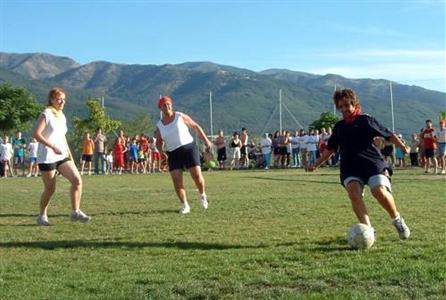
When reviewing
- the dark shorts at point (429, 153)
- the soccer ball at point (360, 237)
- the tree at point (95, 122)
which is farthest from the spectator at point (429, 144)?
the tree at point (95, 122)

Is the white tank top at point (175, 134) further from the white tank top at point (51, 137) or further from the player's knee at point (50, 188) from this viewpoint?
the player's knee at point (50, 188)

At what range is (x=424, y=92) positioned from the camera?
172m

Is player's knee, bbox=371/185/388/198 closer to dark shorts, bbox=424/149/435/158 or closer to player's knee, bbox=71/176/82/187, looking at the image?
player's knee, bbox=71/176/82/187

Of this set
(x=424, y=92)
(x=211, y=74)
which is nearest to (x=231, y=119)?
(x=211, y=74)

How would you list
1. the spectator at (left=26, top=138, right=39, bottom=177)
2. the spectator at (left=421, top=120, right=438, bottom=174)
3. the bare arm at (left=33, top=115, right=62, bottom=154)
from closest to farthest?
the bare arm at (left=33, top=115, right=62, bottom=154) < the spectator at (left=421, top=120, right=438, bottom=174) < the spectator at (left=26, top=138, right=39, bottom=177)

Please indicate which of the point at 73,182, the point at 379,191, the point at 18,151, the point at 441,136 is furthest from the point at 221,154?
the point at 379,191

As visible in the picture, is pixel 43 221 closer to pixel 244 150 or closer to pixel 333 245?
pixel 333 245

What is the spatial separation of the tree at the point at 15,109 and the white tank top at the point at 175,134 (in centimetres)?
3191

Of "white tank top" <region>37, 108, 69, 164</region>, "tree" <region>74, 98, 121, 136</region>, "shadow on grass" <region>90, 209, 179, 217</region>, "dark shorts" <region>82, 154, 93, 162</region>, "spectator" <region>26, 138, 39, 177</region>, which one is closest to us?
"white tank top" <region>37, 108, 69, 164</region>

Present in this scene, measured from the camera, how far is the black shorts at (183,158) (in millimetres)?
10375

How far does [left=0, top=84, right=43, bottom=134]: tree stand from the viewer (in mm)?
40625

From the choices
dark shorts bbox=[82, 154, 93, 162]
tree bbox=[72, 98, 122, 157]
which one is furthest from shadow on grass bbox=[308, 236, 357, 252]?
tree bbox=[72, 98, 122, 157]

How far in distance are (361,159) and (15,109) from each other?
37.0 meters

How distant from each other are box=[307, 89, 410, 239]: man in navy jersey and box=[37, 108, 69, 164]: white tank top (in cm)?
413
